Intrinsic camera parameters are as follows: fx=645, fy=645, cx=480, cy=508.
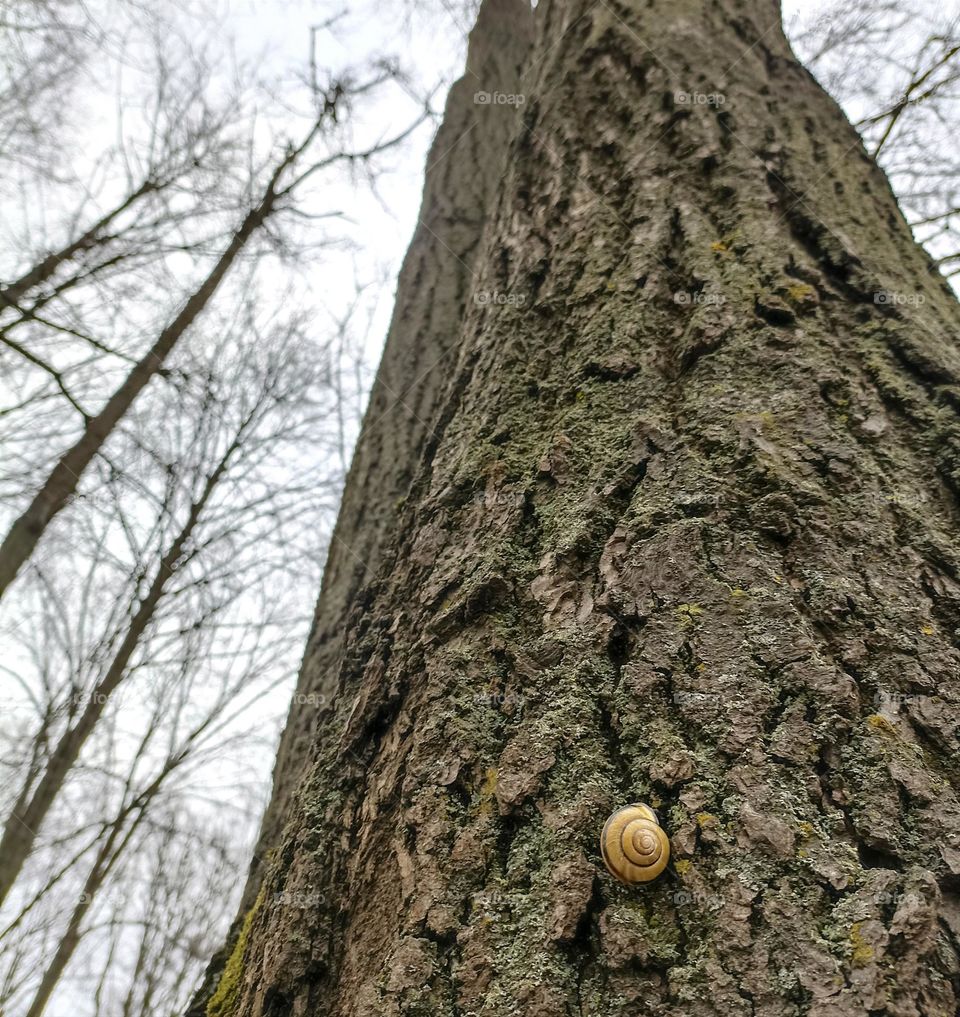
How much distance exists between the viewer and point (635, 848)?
0.94m

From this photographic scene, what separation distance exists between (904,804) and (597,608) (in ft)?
1.82

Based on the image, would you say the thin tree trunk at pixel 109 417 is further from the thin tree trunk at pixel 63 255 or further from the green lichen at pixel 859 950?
the green lichen at pixel 859 950

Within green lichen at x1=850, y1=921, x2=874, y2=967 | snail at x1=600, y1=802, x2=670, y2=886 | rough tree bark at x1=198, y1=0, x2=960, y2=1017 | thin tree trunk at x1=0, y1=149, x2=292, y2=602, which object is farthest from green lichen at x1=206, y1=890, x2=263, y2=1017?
Answer: thin tree trunk at x1=0, y1=149, x2=292, y2=602

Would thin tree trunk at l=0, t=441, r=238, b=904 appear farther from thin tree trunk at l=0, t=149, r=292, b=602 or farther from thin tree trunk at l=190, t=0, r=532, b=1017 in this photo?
thin tree trunk at l=190, t=0, r=532, b=1017

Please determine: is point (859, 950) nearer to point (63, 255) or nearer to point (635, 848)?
point (635, 848)

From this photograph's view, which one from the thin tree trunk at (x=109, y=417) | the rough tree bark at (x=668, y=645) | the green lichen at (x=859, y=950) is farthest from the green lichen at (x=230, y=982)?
the thin tree trunk at (x=109, y=417)

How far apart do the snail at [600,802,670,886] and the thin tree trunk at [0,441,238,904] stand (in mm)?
6171

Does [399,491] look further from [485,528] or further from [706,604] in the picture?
[706,604]

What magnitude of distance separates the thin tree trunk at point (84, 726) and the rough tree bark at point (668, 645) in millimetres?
5083

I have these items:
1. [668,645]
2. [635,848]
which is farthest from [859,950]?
[668,645]

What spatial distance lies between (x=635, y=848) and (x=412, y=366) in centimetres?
274

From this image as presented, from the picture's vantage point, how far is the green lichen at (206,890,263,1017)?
4.91 feet

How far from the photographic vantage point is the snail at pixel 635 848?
931 mm

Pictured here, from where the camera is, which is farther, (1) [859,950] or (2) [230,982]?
(2) [230,982]
